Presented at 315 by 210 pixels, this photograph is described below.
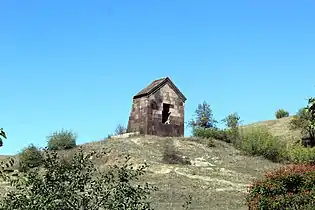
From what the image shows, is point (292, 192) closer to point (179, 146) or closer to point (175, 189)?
point (175, 189)

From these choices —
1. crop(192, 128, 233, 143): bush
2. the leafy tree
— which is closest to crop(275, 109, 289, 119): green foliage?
the leafy tree

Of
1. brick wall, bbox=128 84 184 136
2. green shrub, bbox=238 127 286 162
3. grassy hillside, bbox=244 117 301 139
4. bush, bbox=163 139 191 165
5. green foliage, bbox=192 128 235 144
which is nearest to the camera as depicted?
bush, bbox=163 139 191 165

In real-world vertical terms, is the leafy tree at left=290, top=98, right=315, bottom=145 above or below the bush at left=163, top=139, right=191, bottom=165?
above

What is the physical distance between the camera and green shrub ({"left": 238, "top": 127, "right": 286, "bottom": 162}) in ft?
123

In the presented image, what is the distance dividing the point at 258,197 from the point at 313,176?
181 cm

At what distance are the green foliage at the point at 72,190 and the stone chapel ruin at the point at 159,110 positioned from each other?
3397cm

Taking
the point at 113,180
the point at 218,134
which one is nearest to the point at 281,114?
the point at 218,134

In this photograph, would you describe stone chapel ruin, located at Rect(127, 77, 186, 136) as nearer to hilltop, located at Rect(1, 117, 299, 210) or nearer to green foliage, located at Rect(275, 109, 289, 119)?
hilltop, located at Rect(1, 117, 299, 210)

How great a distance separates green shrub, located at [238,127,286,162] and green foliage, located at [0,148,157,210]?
104ft

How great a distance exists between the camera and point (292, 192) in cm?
1627

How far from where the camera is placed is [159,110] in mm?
41500

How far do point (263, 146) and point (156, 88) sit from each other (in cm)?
942

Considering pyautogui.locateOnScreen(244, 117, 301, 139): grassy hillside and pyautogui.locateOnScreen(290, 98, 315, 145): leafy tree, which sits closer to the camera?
pyautogui.locateOnScreen(290, 98, 315, 145): leafy tree

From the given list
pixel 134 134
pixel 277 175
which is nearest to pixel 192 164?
pixel 134 134
